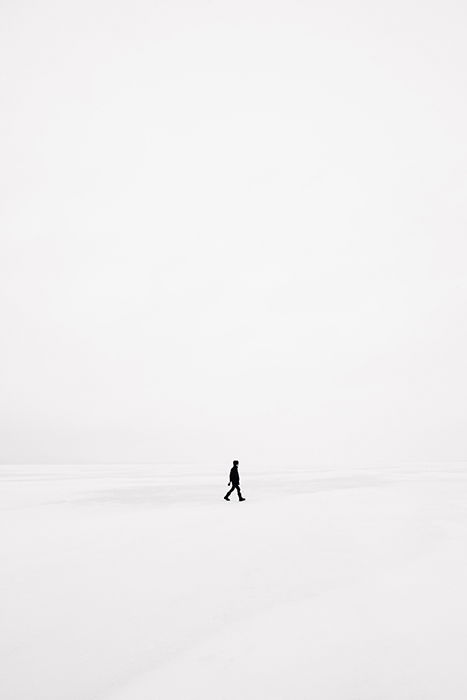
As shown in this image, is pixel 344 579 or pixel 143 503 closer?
pixel 344 579

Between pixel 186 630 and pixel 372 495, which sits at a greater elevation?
pixel 186 630

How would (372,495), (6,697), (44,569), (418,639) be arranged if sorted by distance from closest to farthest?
(6,697)
(418,639)
(44,569)
(372,495)

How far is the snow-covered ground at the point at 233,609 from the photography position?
447 cm

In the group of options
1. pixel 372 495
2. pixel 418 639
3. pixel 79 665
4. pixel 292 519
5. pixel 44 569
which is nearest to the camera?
pixel 79 665

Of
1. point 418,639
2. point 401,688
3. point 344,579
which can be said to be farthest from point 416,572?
point 401,688

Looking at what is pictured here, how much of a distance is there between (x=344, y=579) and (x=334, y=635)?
190 centimetres

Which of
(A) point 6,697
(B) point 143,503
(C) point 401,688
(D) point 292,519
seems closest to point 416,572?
(C) point 401,688

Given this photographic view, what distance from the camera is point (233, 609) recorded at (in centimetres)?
607

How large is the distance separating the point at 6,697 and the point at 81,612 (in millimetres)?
1751

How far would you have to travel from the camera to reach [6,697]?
4316 mm

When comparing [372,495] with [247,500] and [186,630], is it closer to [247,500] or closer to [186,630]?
[247,500]

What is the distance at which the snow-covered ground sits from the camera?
447 centimetres

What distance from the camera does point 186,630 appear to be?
5500 mm

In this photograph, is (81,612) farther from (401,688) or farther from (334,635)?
(401,688)
